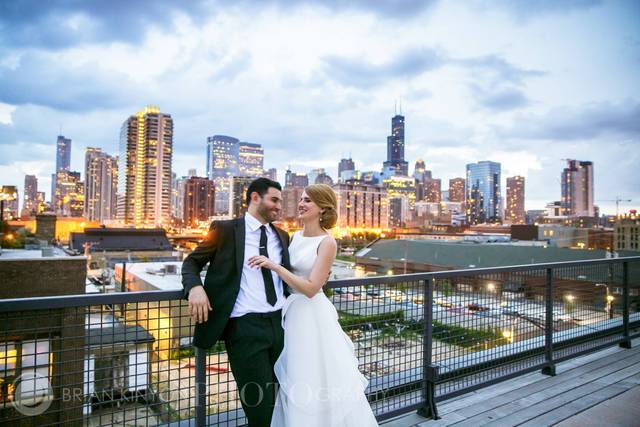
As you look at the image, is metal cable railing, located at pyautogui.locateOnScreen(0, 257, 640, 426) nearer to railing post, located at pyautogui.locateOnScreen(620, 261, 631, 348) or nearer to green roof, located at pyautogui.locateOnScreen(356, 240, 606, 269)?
railing post, located at pyautogui.locateOnScreen(620, 261, 631, 348)

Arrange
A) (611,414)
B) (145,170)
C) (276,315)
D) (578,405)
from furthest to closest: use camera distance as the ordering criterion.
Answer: (145,170)
(578,405)
(611,414)
(276,315)

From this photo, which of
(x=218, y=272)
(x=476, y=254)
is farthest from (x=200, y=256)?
(x=476, y=254)

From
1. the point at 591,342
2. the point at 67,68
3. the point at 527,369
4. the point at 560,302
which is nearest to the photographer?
the point at 527,369

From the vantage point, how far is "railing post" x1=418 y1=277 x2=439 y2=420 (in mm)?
3213

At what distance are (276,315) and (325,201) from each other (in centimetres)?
82

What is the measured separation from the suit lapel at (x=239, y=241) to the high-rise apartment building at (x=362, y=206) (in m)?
153

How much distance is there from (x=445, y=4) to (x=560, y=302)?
97.2m

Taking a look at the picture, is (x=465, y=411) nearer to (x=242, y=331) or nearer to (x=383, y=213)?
(x=242, y=331)

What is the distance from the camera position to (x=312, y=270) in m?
2.31

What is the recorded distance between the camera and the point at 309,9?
15838 centimetres

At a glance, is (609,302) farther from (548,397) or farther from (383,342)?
(383,342)

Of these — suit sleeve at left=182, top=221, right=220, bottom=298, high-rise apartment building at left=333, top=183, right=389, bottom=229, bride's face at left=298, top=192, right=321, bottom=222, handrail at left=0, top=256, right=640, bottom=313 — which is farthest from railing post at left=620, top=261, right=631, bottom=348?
high-rise apartment building at left=333, top=183, right=389, bottom=229

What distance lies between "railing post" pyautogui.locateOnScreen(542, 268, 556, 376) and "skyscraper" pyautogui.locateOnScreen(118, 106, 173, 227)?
18557 cm

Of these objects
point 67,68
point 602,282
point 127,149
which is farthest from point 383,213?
point 67,68
